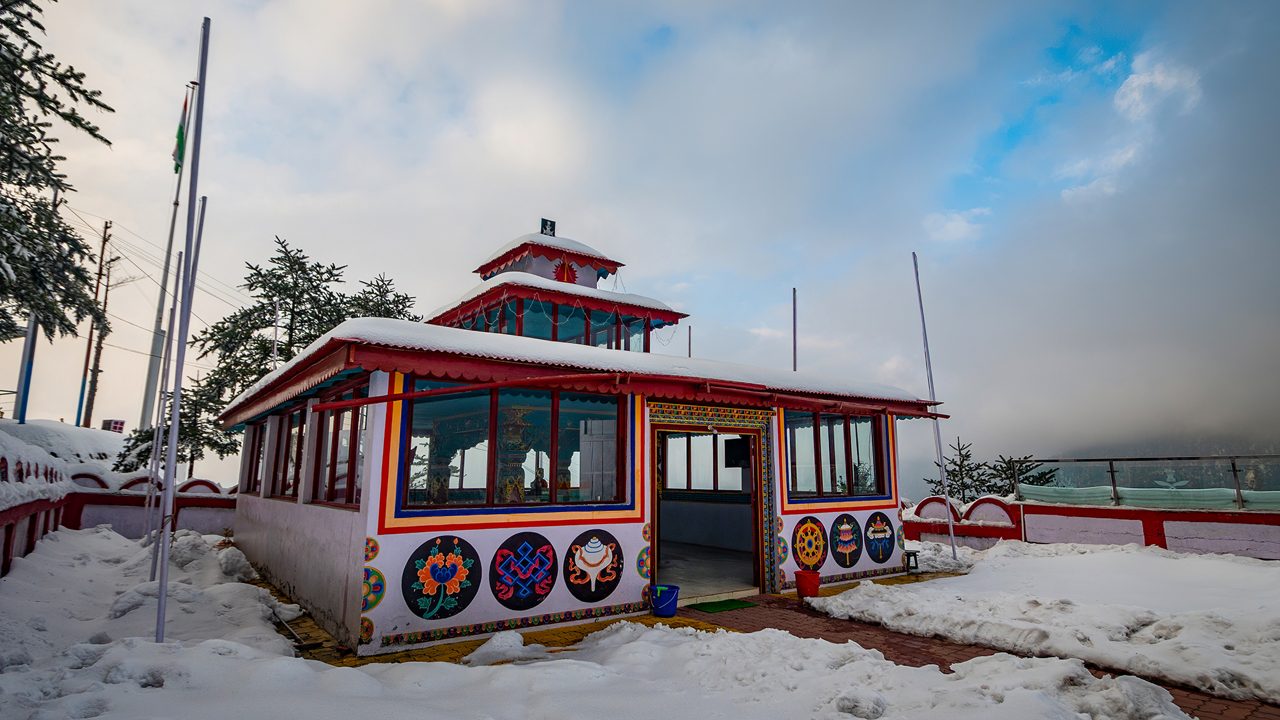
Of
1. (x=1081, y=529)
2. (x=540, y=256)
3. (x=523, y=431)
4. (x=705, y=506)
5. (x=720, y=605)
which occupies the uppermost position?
(x=540, y=256)

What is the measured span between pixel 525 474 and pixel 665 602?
2950 millimetres

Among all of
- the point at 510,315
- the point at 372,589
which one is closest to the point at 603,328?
the point at 510,315

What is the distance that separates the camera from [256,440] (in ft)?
51.6

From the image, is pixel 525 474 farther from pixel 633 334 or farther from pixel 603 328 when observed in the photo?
pixel 633 334

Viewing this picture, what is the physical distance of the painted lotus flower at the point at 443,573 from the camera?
7.36 metres

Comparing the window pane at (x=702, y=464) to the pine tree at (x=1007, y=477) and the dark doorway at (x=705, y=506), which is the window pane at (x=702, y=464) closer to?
the dark doorway at (x=705, y=506)

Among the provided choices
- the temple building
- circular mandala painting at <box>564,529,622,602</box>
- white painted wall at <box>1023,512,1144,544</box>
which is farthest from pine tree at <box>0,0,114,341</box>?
white painted wall at <box>1023,512,1144,544</box>

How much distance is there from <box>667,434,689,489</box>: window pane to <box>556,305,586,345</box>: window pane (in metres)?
4.19

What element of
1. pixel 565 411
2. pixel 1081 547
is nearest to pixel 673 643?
pixel 565 411

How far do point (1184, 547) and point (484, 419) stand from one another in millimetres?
15578

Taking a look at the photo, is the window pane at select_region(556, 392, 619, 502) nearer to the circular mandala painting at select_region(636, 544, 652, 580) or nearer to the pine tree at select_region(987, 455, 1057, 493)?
the circular mandala painting at select_region(636, 544, 652, 580)

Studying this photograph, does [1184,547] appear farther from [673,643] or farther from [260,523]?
[260,523]

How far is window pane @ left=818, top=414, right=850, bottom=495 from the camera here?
11984mm

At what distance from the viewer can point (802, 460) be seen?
12031 mm
